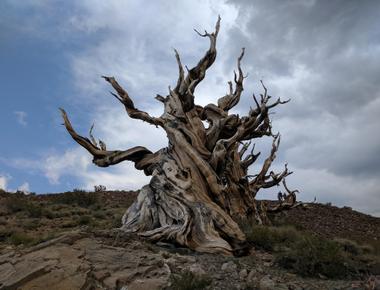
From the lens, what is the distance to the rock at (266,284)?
5.71 meters

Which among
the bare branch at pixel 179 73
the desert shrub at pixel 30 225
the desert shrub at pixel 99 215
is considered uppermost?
the bare branch at pixel 179 73

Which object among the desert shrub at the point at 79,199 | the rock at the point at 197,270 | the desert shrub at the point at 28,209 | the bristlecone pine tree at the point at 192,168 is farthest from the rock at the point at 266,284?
the desert shrub at the point at 79,199

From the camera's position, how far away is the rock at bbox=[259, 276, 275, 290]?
5.71 metres

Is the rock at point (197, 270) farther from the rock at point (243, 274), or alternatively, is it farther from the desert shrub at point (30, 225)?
the desert shrub at point (30, 225)

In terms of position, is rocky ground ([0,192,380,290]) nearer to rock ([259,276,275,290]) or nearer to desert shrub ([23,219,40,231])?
rock ([259,276,275,290])

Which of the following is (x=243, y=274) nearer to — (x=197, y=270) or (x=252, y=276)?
(x=252, y=276)

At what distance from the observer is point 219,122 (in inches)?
454

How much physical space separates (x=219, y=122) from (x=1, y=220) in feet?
27.1

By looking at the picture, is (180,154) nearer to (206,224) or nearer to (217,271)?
(206,224)

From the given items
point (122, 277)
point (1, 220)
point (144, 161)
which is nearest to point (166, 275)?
point (122, 277)

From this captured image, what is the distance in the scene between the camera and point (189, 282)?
5.57m

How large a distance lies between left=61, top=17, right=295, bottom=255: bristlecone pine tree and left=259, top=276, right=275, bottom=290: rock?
1.94m

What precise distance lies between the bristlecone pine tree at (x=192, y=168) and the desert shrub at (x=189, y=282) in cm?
228

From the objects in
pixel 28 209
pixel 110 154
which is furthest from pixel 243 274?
pixel 28 209
